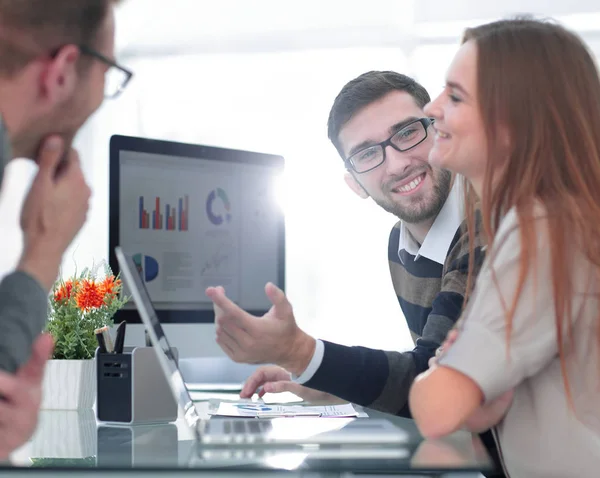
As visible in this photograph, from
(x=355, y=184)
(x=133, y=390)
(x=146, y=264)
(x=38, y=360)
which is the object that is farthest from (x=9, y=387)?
(x=355, y=184)

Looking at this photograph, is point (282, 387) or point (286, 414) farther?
point (282, 387)

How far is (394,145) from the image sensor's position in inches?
89.0

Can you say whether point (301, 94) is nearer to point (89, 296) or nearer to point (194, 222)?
point (194, 222)

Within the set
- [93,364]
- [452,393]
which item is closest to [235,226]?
[93,364]

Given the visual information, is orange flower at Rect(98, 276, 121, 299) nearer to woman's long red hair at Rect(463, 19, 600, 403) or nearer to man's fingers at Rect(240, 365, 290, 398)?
man's fingers at Rect(240, 365, 290, 398)

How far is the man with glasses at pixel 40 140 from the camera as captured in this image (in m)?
0.89

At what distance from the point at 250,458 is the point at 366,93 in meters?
1.58

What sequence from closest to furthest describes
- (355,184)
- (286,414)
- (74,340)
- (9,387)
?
(9,387) → (286,414) → (74,340) → (355,184)

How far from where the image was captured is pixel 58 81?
979mm

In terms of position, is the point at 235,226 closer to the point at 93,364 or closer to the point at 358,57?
the point at 93,364

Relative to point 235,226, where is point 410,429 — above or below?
below

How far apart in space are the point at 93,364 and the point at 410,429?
77 cm

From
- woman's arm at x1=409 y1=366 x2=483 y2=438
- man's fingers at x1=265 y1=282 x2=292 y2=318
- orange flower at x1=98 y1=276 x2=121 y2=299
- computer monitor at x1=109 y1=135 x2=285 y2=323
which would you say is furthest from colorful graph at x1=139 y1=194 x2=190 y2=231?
woman's arm at x1=409 y1=366 x2=483 y2=438

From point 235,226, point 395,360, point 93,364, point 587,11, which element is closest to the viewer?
point 395,360
